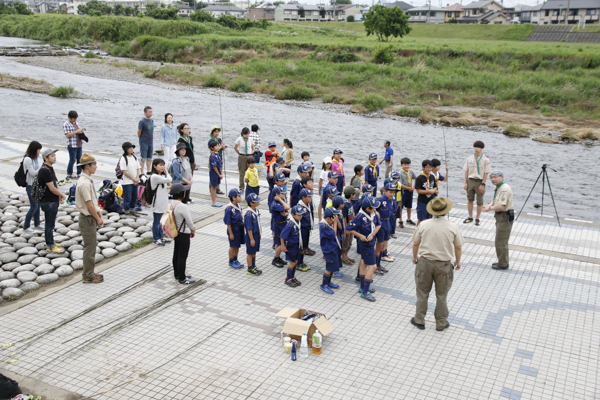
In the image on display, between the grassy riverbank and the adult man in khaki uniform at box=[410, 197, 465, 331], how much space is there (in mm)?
25451

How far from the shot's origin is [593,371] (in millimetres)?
6121

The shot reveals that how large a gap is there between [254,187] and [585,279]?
21.0 ft

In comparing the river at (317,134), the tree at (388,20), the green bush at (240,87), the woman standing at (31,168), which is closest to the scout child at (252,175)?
the woman standing at (31,168)

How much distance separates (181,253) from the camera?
8.05 m

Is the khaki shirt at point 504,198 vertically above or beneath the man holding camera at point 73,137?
beneath

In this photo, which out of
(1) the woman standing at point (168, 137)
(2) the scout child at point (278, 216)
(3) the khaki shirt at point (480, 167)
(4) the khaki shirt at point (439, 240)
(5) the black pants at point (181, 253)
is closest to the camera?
(4) the khaki shirt at point (439, 240)

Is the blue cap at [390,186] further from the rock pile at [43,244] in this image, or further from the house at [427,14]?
the house at [427,14]

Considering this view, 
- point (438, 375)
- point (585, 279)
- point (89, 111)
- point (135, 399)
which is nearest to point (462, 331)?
point (438, 375)

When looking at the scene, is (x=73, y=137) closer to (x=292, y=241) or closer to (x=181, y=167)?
(x=181, y=167)

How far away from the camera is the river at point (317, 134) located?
62.1 feet

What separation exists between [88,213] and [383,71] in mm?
37571

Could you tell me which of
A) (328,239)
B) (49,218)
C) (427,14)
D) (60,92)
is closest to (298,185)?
(328,239)

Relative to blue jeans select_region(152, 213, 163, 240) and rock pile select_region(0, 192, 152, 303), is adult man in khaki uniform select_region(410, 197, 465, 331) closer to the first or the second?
blue jeans select_region(152, 213, 163, 240)

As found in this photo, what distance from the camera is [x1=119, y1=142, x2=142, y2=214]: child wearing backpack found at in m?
10.7
